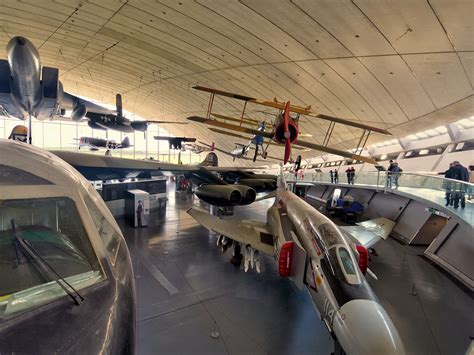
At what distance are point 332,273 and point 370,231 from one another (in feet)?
16.0

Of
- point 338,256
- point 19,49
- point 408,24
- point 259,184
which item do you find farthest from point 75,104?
point 338,256

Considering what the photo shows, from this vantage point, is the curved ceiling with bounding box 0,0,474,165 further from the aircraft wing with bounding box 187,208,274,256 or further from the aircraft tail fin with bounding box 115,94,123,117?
the aircraft wing with bounding box 187,208,274,256

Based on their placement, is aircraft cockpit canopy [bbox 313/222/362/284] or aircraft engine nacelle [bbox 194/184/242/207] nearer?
aircraft cockpit canopy [bbox 313/222/362/284]

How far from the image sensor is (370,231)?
25.8 ft

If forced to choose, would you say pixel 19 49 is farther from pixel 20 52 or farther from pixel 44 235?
pixel 44 235

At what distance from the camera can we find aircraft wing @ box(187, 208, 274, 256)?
6457mm

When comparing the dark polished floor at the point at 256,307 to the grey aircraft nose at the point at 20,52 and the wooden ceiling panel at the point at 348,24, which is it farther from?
the wooden ceiling panel at the point at 348,24

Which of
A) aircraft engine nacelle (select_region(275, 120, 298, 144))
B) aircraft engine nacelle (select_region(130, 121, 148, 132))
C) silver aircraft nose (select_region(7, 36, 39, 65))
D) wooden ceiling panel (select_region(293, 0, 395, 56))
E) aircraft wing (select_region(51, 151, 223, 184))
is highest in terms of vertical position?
wooden ceiling panel (select_region(293, 0, 395, 56))

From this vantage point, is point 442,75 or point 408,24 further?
point 442,75

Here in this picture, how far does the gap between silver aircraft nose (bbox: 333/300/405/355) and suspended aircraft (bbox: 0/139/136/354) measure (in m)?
2.58

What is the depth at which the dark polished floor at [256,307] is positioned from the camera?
407 centimetres

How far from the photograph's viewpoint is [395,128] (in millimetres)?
16906

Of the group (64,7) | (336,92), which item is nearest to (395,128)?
(336,92)

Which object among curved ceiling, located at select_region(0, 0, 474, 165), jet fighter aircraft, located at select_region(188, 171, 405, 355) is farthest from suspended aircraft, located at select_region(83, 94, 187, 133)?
jet fighter aircraft, located at select_region(188, 171, 405, 355)
